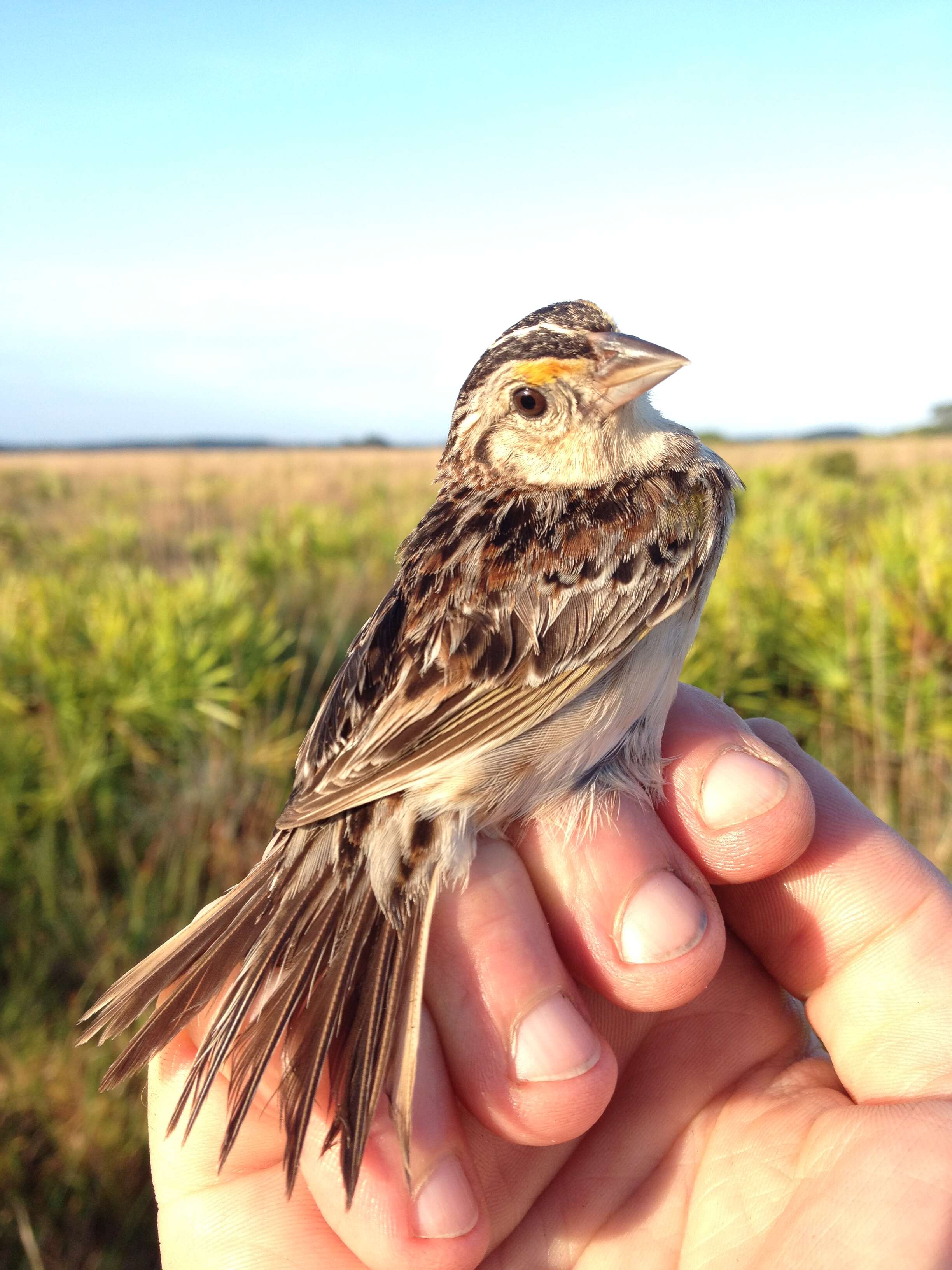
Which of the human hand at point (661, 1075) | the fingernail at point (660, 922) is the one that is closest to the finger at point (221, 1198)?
the human hand at point (661, 1075)

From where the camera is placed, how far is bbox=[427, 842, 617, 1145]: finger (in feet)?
5.79

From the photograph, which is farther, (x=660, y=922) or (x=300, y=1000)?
(x=660, y=922)

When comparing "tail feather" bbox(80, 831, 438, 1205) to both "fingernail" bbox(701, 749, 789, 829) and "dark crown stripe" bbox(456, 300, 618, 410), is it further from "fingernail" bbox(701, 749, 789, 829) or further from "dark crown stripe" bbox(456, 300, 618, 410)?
"dark crown stripe" bbox(456, 300, 618, 410)

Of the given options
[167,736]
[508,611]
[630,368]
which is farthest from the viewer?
[167,736]

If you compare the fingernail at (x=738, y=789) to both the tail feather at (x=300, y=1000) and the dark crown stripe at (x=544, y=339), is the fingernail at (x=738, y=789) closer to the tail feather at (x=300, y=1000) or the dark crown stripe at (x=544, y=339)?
the tail feather at (x=300, y=1000)

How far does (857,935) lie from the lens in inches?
80.7

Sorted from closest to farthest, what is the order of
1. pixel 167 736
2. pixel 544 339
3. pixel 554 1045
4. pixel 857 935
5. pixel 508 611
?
pixel 554 1045
pixel 508 611
pixel 857 935
pixel 544 339
pixel 167 736

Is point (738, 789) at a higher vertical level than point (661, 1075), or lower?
higher

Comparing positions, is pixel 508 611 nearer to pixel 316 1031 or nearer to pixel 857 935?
pixel 316 1031

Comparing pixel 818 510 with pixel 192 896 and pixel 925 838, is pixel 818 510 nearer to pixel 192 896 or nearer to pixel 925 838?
pixel 925 838

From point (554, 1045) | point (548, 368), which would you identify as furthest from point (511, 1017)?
point (548, 368)

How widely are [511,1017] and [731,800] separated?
28.0 inches

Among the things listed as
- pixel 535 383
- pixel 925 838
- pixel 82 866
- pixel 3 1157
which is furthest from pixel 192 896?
pixel 925 838

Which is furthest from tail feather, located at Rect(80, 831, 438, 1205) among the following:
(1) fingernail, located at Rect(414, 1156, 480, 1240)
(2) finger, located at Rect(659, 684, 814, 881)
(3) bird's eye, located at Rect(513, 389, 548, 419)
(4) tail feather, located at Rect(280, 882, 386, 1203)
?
(3) bird's eye, located at Rect(513, 389, 548, 419)
